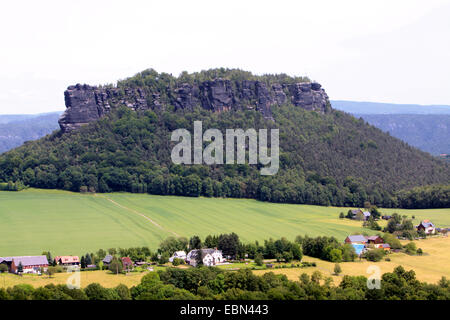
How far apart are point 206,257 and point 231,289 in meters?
18.9

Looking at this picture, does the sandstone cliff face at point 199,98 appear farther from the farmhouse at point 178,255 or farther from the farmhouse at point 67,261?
the farmhouse at point 67,261

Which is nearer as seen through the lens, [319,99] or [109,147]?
[109,147]

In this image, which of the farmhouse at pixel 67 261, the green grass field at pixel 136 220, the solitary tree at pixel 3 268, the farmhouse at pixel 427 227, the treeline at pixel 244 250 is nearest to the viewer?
the solitary tree at pixel 3 268

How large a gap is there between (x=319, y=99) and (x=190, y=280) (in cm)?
11292

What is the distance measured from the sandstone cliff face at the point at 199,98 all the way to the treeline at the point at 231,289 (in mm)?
90658

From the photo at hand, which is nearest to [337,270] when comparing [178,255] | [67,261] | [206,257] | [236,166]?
[206,257]

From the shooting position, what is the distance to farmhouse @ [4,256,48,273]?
59.4 metres

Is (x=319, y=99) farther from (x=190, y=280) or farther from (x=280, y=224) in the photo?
(x=190, y=280)

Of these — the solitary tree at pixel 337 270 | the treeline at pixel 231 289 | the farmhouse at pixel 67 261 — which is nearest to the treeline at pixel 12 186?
the farmhouse at pixel 67 261

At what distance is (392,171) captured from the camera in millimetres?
127562

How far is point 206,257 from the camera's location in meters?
64.4

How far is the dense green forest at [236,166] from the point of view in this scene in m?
114

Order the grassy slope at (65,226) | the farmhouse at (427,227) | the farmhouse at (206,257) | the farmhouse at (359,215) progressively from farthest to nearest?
the farmhouse at (359,215) < the farmhouse at (427,227) < the grassy slope at (65,226) < the farmhouse at (206,257)

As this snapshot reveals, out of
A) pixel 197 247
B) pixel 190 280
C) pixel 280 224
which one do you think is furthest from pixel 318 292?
pixel 280 224
